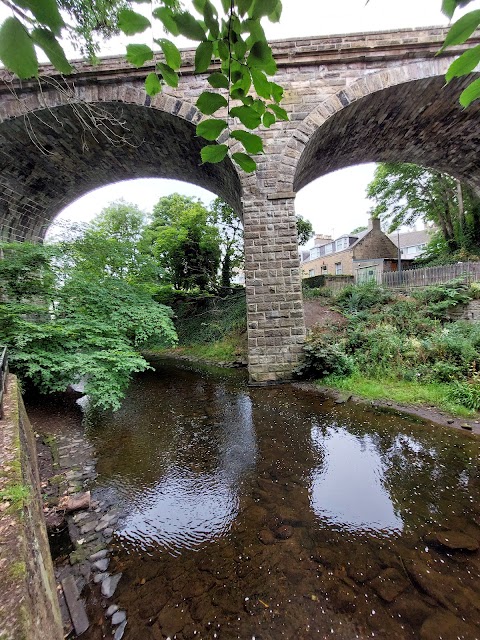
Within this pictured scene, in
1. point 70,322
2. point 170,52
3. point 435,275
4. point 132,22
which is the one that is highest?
point 435,275

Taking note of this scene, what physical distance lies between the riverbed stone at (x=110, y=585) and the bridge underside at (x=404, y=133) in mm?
7125

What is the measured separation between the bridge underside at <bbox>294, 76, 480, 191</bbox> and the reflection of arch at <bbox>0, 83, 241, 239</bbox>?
105 inches

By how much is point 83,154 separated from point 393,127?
8.27 m

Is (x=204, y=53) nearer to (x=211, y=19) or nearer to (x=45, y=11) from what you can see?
(x=211, y=19)

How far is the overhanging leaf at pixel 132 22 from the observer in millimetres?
807

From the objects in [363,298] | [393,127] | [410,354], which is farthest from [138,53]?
[363,298]

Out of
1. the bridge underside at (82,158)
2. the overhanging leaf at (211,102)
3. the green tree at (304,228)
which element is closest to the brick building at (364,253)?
the green tree at (304,228)

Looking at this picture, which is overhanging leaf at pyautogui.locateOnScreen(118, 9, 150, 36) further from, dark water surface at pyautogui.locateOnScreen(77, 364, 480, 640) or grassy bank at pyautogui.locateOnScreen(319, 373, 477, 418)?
grassy bank at pyautogui.locateOnScreen(319, 373, 477, 418)

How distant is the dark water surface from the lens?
4.68 feet

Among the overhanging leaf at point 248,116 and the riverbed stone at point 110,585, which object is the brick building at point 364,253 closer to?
the overhanging leaf at point 248,116

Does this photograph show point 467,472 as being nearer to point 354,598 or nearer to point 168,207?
point 354,598

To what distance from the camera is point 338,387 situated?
5.00 meters

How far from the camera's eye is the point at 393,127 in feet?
23.2

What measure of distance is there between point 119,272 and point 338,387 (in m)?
4.72
